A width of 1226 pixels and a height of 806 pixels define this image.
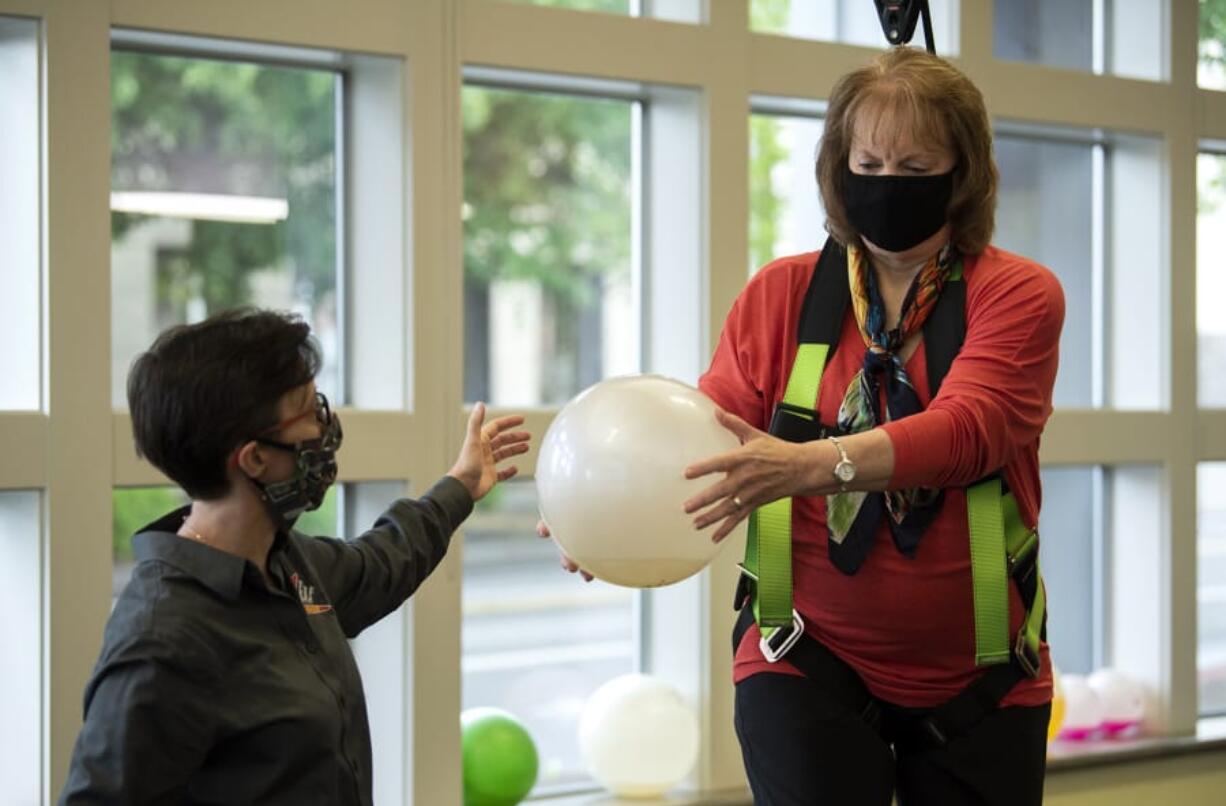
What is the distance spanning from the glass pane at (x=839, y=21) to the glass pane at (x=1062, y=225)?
0.54 meters

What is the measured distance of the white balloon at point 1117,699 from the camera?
4031 millimetres

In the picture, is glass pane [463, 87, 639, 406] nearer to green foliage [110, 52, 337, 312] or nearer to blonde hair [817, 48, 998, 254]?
green foliage [110, 52, 337, 312]

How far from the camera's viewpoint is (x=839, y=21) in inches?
157

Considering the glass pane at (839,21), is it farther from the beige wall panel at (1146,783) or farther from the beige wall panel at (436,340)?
the beige wall panel at (1146,783)

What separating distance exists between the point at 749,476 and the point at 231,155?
1.98 metres

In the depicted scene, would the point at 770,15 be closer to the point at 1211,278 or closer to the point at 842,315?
the point at 1211,278

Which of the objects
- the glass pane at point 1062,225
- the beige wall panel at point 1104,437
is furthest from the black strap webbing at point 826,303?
the glass pane at point 1062,225

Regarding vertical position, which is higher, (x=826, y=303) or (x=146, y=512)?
(x=826, y=303)

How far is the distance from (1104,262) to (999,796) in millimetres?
2860

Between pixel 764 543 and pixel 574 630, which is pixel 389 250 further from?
pixel 764 543

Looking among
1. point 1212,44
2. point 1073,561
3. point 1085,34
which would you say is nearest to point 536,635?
point 1073,561

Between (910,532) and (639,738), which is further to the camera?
(639,738)

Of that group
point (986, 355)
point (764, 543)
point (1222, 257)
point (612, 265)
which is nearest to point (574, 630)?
point (612, 265)

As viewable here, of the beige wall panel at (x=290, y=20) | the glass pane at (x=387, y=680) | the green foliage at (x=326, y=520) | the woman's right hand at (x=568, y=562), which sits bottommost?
the glass pane at (x=387, y=680)
